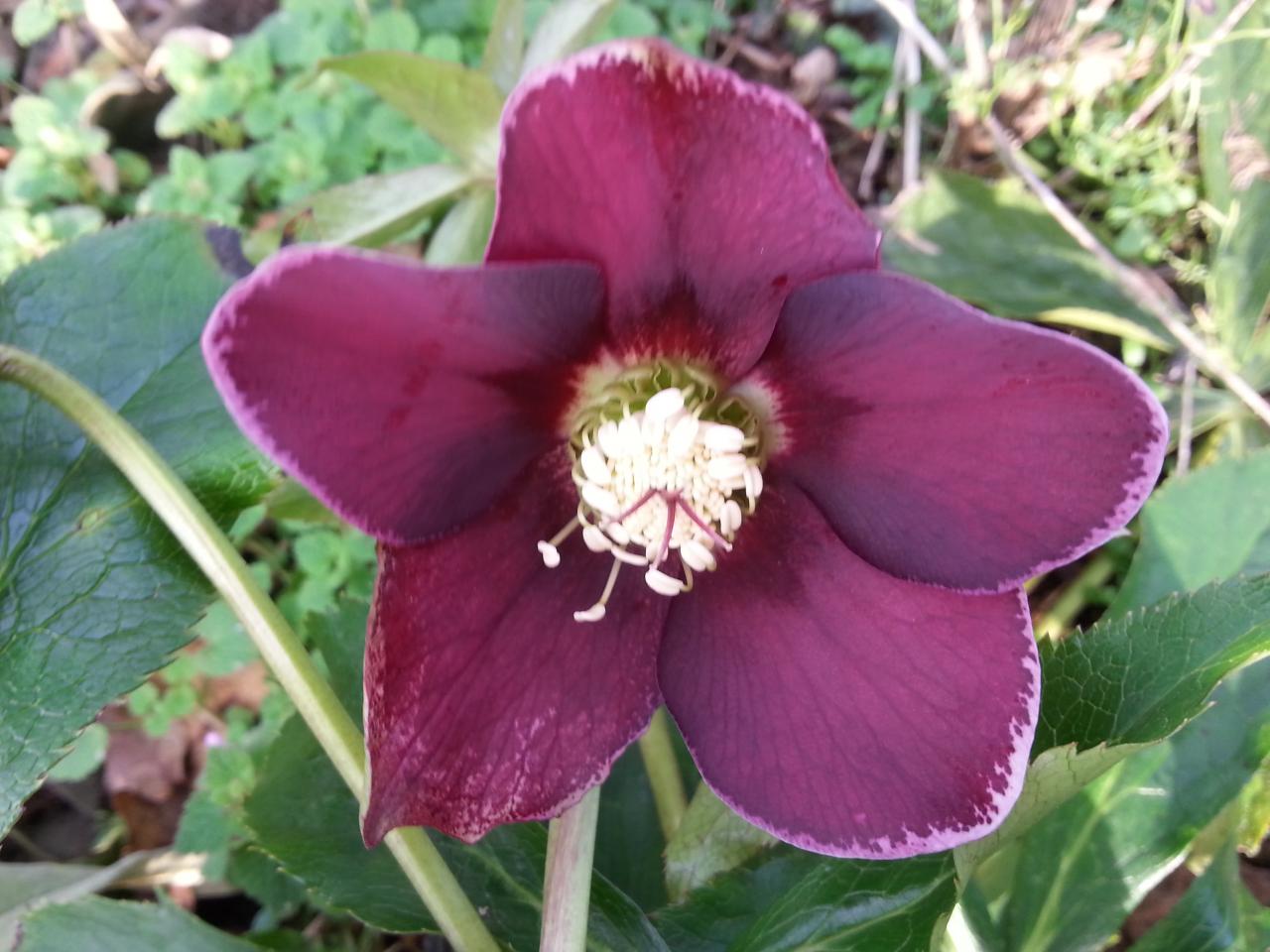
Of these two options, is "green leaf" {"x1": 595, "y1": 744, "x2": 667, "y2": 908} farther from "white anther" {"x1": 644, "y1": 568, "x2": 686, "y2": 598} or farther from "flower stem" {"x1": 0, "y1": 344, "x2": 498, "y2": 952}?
"white anther" {"x1": 644, "y1": 568, "x2": 686, "y2": 598}

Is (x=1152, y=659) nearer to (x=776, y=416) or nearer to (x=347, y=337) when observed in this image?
(x=776, y=416)

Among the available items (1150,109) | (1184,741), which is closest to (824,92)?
(1150,109)

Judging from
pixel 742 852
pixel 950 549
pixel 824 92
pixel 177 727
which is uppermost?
pixel 950 549

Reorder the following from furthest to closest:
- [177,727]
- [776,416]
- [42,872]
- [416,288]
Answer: [177,727], [42,872], [776,416], [416,288]

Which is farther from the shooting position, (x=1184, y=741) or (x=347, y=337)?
(x=1184, y=741)

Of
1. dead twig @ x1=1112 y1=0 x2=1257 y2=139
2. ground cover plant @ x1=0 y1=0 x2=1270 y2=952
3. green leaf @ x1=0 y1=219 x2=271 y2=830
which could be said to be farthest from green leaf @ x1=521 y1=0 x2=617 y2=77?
dead twig @ x1=1112 y1=0 x2=1257 y2=139

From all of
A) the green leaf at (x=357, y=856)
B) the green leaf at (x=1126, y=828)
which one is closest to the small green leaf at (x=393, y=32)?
the green leaf at (x=357, y=856)
